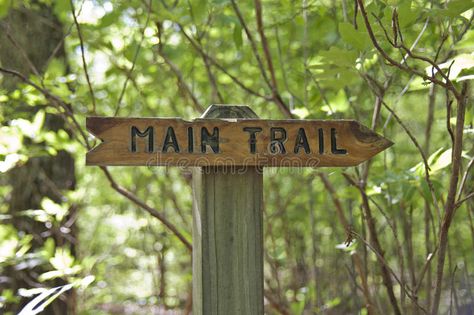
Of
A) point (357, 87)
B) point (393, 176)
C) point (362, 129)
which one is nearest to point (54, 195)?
point (357, 87)

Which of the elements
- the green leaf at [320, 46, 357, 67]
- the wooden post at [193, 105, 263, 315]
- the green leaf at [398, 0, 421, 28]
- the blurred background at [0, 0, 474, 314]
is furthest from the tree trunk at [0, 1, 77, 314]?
the green leaf at [398, 0, 421, 28]

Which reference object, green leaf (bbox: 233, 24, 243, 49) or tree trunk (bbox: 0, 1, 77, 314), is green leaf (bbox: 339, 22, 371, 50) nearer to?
green leaf (bbox: 233, 24, 243, 49)

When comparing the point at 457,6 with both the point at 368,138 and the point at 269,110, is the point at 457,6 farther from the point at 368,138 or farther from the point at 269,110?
the point at 269,110

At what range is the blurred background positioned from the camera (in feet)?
5.90

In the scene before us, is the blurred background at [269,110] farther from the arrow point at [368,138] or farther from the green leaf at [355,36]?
the arrow point at [368,138]

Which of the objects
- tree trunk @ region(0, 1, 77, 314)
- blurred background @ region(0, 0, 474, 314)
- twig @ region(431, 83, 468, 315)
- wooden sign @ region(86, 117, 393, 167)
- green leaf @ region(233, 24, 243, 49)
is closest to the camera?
wooden sign @ region(86, 117, 393, 167)

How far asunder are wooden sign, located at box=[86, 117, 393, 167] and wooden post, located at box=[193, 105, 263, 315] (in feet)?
0.26

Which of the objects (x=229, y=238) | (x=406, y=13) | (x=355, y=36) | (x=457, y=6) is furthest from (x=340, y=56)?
(x=229, y=238)

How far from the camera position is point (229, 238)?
153cm

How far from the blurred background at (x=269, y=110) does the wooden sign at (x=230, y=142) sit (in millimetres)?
187

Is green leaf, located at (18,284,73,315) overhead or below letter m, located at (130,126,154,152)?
below

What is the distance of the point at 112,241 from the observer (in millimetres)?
6949

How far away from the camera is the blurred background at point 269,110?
1.80 meters

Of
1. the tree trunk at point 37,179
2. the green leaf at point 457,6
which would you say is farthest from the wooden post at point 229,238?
the tree trunk at point 37,179
